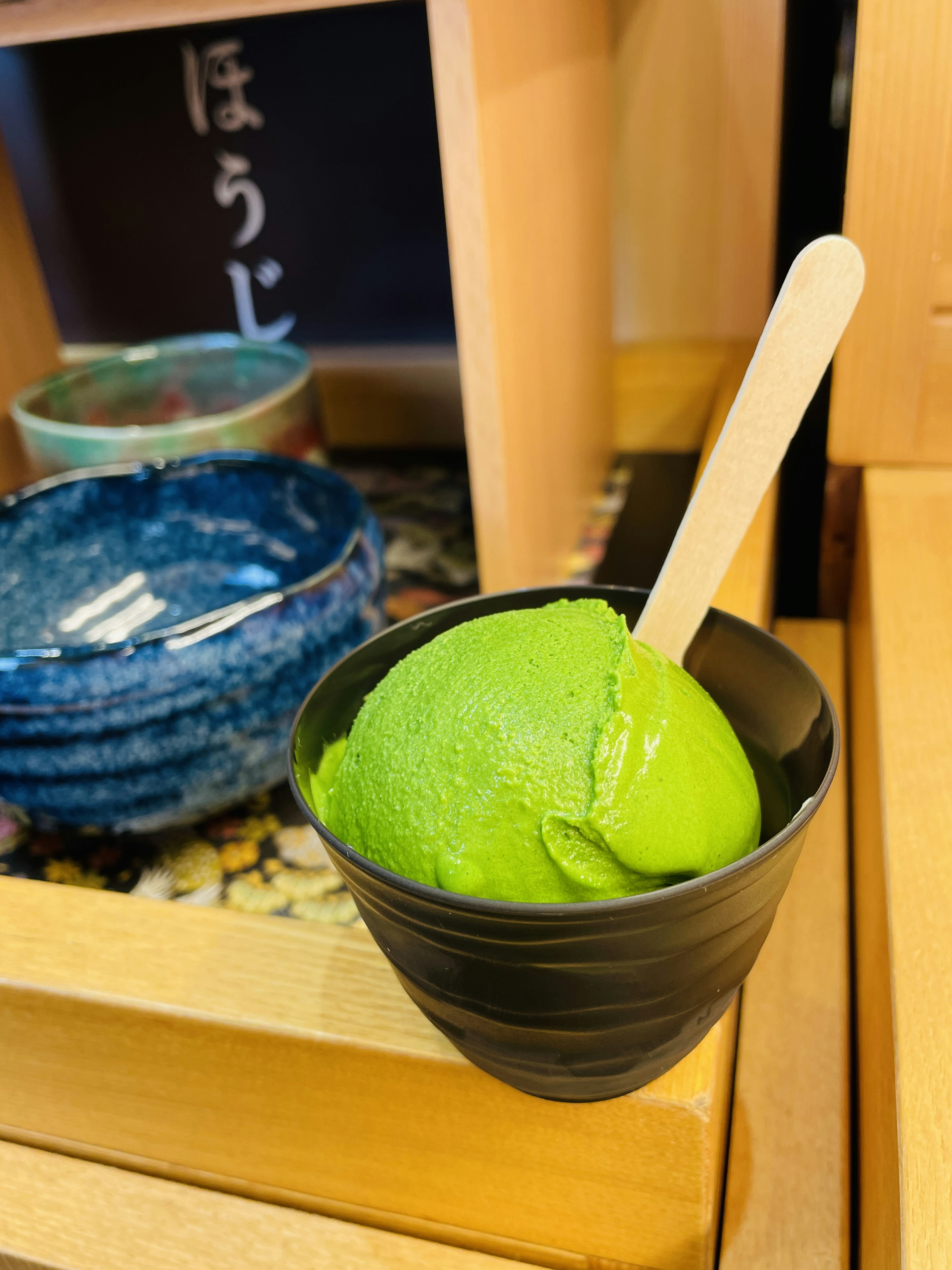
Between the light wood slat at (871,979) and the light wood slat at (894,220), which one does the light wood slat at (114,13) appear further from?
the light wood slat at (871,979)

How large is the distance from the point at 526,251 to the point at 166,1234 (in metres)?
0.65

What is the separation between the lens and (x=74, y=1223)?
53cm

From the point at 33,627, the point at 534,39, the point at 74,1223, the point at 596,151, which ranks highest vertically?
the point at 534,39

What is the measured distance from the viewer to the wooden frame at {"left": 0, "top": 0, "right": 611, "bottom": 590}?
604mm

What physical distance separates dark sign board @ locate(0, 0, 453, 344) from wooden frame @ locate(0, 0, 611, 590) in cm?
27

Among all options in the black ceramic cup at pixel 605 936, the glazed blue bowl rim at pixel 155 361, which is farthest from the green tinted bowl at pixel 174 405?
the black ceramic cup at pixel 605 936

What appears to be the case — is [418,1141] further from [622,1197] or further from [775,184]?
[775,184]

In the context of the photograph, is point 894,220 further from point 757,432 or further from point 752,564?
point 757,432

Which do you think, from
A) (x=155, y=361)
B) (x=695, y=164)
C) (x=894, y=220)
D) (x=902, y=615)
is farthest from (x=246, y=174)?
(x=902, y=615)

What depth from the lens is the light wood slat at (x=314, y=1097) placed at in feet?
1.44

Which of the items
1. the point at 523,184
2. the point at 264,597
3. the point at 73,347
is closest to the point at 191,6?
the point at 523,184

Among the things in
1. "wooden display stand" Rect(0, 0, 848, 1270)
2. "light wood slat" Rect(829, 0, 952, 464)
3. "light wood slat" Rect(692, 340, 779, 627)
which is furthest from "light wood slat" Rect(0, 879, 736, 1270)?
"light wood slat" Rect(829, 0, 952, 464)

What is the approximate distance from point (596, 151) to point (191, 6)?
46cm

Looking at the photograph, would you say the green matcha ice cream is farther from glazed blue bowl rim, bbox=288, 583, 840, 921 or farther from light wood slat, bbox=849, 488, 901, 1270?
light wood slat, bbox=849, 488, 901, 1270
